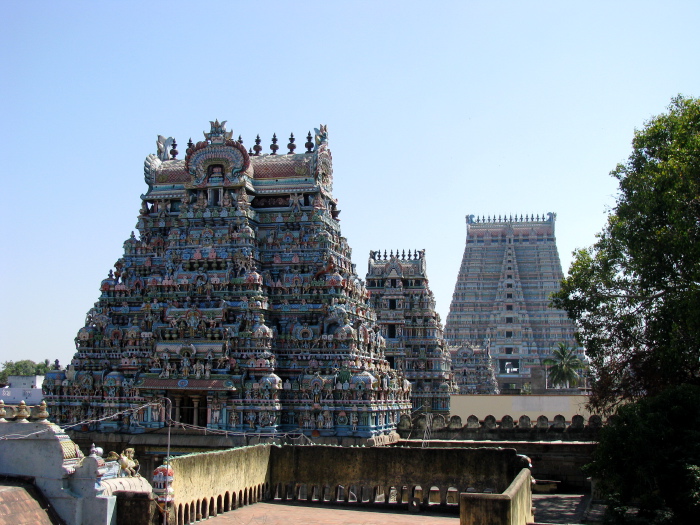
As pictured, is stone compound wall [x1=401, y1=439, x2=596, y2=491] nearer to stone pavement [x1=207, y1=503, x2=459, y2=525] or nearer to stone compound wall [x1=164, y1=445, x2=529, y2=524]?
stone compound wall [x1=164, y1=445, x2=529, y2=524]

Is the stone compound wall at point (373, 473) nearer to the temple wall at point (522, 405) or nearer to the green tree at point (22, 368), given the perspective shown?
the temple wall at point (522, 405)

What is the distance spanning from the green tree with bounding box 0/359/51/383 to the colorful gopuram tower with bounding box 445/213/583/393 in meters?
62.3

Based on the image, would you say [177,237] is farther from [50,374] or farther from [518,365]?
[518,365]

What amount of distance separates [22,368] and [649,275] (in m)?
115

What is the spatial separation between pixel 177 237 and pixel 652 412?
89.4ft

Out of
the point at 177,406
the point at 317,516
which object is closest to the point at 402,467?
the point at 317,516

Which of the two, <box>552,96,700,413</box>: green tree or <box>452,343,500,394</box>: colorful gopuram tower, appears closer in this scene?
<box>552,96,700,413</box>: green tree

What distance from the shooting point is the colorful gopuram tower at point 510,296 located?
99938mm

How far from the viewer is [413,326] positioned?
217ft

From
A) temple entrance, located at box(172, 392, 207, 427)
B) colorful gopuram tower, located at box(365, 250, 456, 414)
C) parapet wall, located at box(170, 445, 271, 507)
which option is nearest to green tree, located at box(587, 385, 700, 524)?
parapet wall, located at box(170, 445, 271, 507)

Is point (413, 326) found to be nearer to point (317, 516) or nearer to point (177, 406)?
point (177, 406)

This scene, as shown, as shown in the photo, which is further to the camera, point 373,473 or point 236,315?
point 236,315

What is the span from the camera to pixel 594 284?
114ft

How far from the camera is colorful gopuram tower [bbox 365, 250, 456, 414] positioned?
212 ft
